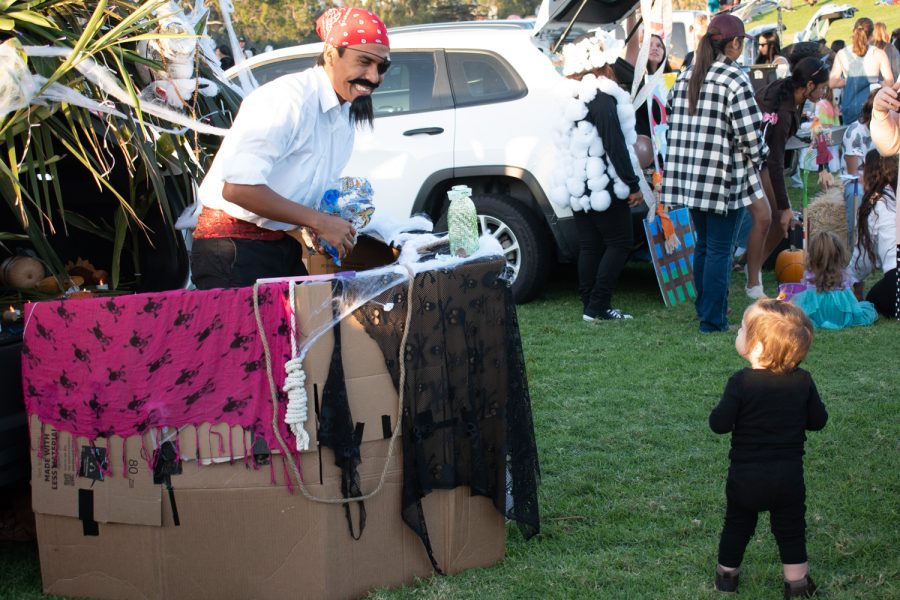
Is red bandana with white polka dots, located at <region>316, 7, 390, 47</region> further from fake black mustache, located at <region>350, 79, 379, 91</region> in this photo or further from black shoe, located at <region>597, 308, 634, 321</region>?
black shoe, located at <region>597, 308, 634, 321</region>

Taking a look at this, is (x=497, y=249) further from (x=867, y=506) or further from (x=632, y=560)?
(x=867, y=506)

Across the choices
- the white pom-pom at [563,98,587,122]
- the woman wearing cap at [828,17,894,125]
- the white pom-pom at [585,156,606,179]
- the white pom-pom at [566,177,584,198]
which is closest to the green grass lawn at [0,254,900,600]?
the white pom-pom at [566,177,584,198]

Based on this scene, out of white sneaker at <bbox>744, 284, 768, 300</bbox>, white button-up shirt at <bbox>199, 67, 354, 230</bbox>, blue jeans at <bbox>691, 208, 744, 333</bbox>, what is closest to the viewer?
white button-up shirt at <bbox>199, 67, 354, 230</bbox>

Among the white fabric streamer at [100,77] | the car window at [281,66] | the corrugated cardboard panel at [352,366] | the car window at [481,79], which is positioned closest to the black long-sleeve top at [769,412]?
the corrugated cardboard panel at [352,366]

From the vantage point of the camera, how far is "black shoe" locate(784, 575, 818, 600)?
3240 mm

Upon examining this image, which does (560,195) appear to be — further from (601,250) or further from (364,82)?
(364,82)

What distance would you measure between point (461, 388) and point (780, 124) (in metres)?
5.24

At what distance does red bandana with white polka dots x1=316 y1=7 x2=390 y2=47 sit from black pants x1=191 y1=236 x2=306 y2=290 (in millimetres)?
762

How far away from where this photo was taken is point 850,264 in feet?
25.0

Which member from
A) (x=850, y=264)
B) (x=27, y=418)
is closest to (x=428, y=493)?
(x=27, y=418)

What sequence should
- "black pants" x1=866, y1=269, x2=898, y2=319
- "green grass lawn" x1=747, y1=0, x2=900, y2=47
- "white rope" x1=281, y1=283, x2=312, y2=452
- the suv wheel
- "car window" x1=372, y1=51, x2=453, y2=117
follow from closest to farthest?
"white rope" x1=281, y1=283, x2=312, y2=452 → "black pants" x1=866, y1=269, x2=898, y2=319 → the suv wheel → "car window" x1=372, y1=51, x2=453, y2=117 → "green grass lawn" x1=747, y1=0, x2=900, y2=47

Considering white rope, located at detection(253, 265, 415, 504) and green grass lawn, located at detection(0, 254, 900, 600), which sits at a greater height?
→ white rope, located at detection(253, 265, 415, 504)

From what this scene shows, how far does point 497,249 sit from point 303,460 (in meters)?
1.00

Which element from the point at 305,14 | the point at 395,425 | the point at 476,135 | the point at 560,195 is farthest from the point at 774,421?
the point at 305,14
